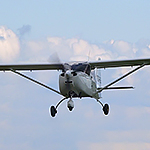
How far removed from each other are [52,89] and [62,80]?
329 centimetres

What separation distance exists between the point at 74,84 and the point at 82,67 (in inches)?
→ 80.1

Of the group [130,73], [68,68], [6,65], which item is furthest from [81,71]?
[6,65]

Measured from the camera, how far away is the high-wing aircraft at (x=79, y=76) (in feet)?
83.5

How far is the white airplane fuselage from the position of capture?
25.3 meters

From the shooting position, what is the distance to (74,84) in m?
25.5

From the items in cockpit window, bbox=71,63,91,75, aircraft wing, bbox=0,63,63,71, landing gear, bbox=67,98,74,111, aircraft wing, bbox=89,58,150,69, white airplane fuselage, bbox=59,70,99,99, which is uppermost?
aircraft wing, bbox=0,63,63,71

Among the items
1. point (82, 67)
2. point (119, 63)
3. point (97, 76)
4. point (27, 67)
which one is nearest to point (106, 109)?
point (97, 76)

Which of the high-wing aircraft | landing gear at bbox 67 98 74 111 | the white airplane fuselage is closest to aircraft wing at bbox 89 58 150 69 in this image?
the high-wing aircraft

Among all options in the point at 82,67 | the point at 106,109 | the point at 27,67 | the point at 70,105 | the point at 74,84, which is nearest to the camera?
the point at 70,105

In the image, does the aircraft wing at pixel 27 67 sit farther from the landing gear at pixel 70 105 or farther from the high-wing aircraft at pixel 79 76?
the landing gear at pixel 70 105

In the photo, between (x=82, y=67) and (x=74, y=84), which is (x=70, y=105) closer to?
(x=74, y=84)

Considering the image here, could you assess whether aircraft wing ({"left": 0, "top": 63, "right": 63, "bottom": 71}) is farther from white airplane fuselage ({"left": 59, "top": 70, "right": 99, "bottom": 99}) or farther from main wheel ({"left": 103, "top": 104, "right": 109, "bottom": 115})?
white airplane fuselage ({"left": 59, "top": 70, "right": 99, "bottom": 99})

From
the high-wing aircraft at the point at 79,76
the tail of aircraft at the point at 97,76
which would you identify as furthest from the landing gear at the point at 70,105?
the tail of aircraft at the point at 97,76

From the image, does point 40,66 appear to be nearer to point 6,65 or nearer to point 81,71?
point 6,65
